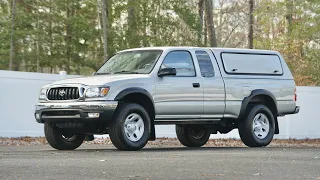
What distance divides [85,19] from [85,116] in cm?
2831

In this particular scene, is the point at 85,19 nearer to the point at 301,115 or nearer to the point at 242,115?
the point at 301,115

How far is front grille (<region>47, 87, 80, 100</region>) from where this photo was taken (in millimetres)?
13344

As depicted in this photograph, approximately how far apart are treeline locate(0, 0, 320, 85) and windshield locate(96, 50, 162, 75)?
23.9 m

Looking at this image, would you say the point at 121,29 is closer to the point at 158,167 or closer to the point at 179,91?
the point at 179,91

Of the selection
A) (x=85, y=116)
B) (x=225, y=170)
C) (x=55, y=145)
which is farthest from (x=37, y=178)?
(x=55, y=145)

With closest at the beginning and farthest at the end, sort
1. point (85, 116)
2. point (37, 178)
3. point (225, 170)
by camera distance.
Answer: point (37, 178) < point (225, 170) < point (85, 116)

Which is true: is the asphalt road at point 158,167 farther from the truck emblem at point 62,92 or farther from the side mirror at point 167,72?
the side mirror at point 167,72

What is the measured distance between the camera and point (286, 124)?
23734 millimetres

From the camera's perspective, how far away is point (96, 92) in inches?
516

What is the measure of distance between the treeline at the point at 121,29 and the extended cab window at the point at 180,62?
23.9 m

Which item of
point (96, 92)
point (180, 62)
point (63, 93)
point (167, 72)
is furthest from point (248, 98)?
point (63, 93)

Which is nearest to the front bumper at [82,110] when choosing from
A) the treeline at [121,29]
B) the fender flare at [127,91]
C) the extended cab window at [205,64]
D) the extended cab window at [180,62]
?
the fender flare at [127,91]

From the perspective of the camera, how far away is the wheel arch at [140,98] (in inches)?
524

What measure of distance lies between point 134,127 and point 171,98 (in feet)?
3.61
